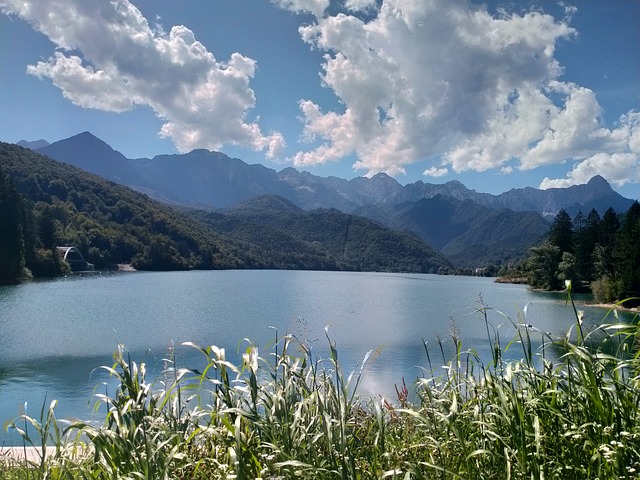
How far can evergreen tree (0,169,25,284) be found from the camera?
2251 inches

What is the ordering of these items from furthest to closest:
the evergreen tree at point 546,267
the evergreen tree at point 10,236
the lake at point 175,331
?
1. the evergreen tree at point 546,267
2. the evergreen tree at point 10,236
3. the lake at point 175,331

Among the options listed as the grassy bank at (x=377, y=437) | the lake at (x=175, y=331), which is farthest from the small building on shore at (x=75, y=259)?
the grassy bank at (x=377, y=437)

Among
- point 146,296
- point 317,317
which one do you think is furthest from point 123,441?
point 146,296

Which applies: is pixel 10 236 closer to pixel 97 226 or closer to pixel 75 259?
pixel 75 259

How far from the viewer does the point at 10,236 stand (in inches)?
2312

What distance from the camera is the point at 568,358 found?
3.45 m


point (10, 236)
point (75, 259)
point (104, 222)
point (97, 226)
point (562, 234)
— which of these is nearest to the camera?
point (10, 236)

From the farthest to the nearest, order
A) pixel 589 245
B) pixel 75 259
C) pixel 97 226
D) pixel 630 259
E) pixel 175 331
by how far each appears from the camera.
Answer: pixel 97 226 < pixel 75 259 < pixel 589 245 < pixel 630 259 < pixel 175 331

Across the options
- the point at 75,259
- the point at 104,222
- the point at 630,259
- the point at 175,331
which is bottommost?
the point at 175,331

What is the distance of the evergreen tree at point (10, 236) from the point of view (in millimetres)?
57188

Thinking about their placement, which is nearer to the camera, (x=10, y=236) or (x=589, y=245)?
(x=10, y=236)

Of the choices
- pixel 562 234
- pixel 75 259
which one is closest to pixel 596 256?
pixel 562 234

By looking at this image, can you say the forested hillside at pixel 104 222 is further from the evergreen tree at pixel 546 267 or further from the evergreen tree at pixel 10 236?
the evergreen tree at pixel 546 267

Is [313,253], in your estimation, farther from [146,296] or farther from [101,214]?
[146,296]
